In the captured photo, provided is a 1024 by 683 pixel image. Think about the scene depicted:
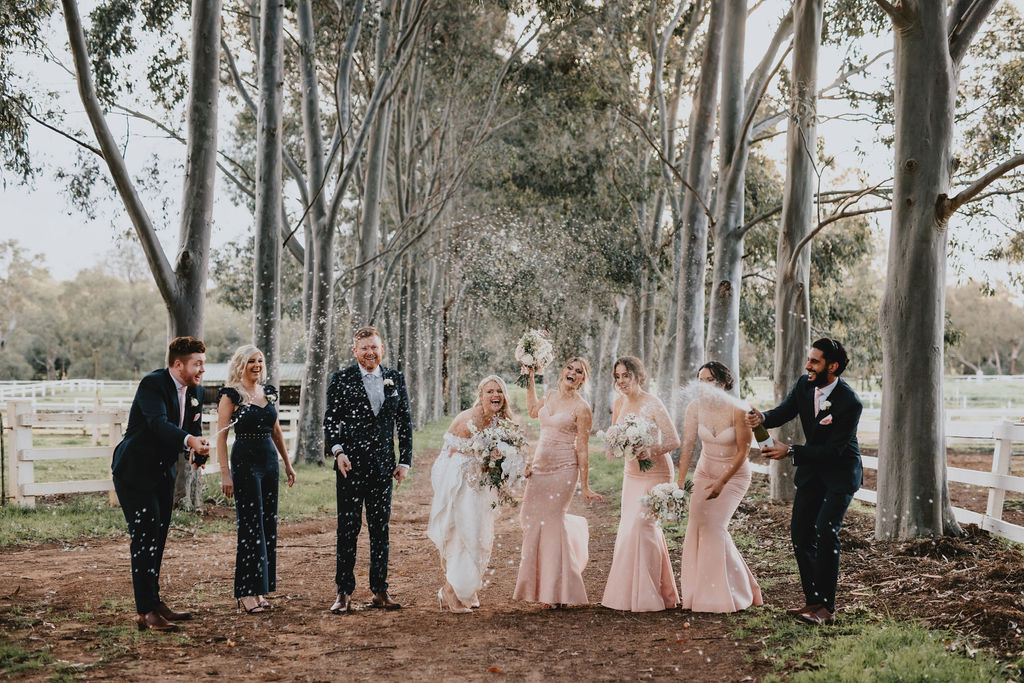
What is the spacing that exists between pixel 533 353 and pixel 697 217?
10.5 metres

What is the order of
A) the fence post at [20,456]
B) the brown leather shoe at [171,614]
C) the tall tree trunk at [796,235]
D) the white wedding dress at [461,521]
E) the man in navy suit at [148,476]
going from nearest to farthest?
the man in navy suit at [148,476]
the brown leather shoe at [171,614]
the white wedding dress at [461,521]
the fence post at [20,456]
the tall tree trunk at [796,235]

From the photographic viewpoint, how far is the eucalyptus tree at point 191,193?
428 inches

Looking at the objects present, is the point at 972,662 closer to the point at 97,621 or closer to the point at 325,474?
the point at 97,621

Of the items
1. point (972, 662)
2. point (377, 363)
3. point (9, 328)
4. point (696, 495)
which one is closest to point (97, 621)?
point (377, 363)

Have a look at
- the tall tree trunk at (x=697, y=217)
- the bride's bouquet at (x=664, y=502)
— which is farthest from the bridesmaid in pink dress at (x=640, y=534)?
the tall tree trunk at (x=697, y=217)

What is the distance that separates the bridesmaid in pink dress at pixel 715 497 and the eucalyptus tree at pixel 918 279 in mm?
2489

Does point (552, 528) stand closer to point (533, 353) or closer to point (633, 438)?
point (633, 438)

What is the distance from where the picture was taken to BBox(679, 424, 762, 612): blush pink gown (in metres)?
7.16

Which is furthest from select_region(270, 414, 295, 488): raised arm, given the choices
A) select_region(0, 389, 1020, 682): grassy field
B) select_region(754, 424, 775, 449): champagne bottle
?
select_region(754, 424, 775, 449): champagne bottle

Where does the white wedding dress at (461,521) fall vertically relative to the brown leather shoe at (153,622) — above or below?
above

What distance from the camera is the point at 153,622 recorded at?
6.46 meters

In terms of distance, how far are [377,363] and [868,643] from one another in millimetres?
4114

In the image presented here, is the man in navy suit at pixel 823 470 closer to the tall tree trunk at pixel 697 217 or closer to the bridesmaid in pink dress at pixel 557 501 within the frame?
the bridesmaid in pink dress at pixel 557 501

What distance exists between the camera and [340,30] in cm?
1902
